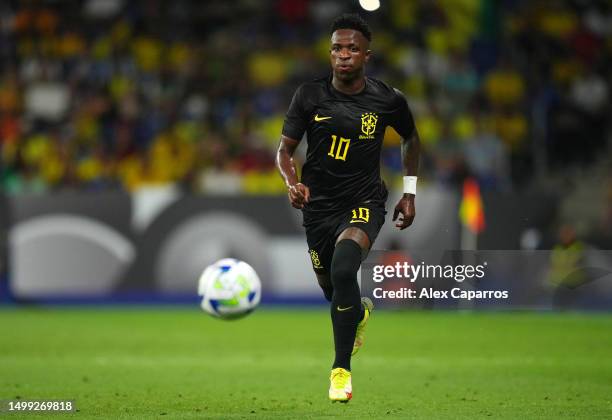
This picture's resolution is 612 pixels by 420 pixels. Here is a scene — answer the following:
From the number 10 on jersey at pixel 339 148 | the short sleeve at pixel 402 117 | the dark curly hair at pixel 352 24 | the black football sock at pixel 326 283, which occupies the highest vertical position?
the dark curly hair at pixel 352 24

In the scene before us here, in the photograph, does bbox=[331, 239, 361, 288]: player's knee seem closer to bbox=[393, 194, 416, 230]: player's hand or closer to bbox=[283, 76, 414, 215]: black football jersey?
bbox=[283, 76, 414, 215]: black football jersey

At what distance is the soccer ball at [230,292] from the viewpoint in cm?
955

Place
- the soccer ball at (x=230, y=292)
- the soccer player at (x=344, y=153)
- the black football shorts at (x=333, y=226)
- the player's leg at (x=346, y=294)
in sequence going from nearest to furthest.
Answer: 1. the player's leg at (x=346, y=294)
2. the soccer player at (x=344, y=153)
3. the black football shorts at (x=333, y=226)
4. the soccer ball at (x=230, y=292)

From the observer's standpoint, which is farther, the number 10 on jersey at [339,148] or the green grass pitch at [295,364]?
the green grass pitch at [295,364]

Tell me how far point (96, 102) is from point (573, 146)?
8.65 meters

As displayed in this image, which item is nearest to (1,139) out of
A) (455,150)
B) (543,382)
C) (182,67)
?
(182,67)

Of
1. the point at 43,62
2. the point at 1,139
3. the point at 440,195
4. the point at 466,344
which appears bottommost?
the point at 466,344

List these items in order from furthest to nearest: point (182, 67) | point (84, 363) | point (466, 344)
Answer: point (182, 67) < point (466, 344) < point (84, 363)

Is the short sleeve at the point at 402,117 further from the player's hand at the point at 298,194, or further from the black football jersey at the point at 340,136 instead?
the player's hand at the point at 298,194

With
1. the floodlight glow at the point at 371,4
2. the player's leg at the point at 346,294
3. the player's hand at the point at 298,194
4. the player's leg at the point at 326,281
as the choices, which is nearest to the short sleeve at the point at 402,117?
the player's leg at the point at 346,294

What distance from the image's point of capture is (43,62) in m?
21.4

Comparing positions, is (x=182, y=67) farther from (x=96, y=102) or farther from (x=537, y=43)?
(x=537, y=43)

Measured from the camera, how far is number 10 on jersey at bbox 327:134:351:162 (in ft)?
25.5

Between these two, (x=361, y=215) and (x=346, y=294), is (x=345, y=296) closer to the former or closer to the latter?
(x=346, y=294)
